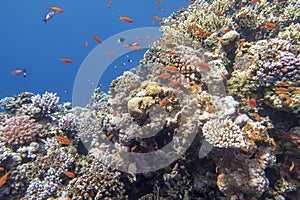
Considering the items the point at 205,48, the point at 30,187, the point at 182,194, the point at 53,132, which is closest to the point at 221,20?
the point at 205,48

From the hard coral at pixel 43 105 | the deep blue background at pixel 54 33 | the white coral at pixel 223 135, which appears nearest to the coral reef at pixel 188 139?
the white coral at pixel 223 135

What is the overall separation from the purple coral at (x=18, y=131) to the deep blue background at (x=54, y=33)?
79.1 metres

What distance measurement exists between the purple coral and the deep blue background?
79.1m

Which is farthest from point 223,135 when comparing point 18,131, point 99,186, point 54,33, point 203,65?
point 54,33

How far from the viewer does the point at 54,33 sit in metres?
104

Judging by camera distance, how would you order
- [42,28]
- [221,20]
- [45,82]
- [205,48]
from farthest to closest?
[42,28], [45,82], [221,20], [205,48]

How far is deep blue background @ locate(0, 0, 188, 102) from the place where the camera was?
290 ft

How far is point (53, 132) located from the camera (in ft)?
20.0

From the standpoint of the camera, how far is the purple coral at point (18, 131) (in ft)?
18.9

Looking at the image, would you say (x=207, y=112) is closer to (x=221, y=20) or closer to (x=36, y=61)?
(x=221, y=20)

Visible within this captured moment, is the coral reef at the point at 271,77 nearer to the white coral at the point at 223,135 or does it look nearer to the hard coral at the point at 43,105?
the white coral at the point at 223,135

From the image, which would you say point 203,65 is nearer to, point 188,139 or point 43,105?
point 188,139

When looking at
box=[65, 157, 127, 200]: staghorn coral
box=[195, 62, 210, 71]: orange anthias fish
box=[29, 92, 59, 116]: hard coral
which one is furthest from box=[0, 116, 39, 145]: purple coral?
box=[195, 62, 210, 71]: orange anthias fish

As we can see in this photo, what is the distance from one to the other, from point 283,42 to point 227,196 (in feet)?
11.7
